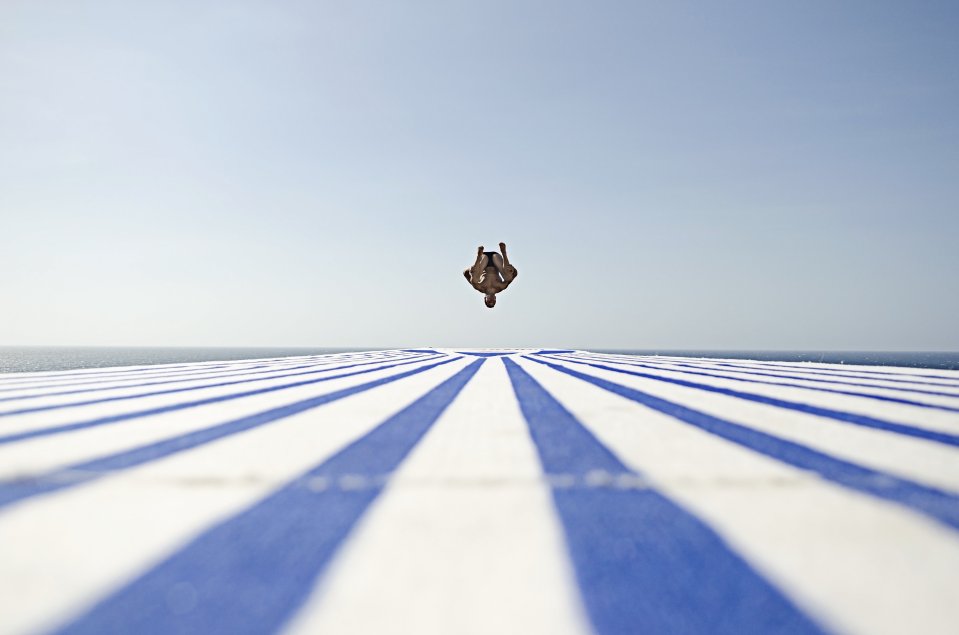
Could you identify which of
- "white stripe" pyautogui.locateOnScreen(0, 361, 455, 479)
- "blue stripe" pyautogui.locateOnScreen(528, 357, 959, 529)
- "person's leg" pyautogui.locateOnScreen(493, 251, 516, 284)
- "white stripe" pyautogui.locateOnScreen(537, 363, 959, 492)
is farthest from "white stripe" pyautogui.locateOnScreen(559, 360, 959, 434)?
"person's leg" pyautogui.locateOnScreen(493, 251, 516, 284)

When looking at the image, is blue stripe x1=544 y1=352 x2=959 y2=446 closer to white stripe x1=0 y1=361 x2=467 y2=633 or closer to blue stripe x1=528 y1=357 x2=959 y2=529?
blue stripe x1=528 y1=357 x2=959 y2=529

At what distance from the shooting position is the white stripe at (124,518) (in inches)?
48.1

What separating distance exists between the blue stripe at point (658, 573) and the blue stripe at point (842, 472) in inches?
32.8

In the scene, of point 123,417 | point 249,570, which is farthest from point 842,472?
point 123,417

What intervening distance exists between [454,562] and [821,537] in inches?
45.6

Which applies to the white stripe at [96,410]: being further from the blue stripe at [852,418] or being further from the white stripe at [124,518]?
the blue stripe at [852,418]

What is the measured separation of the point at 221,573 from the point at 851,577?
1706mm

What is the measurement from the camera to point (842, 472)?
2045mm

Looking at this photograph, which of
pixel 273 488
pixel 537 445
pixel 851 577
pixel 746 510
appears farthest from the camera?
pixel 537 445

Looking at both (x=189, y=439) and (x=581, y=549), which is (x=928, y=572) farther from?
(x=189, y=439)

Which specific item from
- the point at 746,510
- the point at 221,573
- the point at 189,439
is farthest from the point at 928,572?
the point at 189,439

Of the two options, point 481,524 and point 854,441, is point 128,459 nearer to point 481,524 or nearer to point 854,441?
point 481,524

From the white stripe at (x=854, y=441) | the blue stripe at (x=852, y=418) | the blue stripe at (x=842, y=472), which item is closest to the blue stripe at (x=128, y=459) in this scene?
the blue stripe at (x=842, y=472)

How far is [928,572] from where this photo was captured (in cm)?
129
